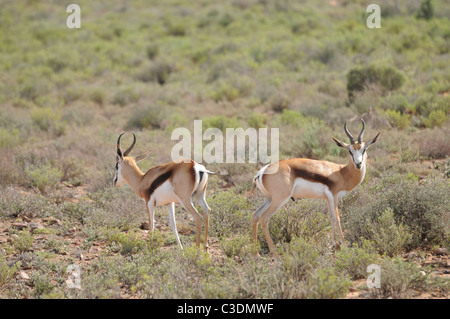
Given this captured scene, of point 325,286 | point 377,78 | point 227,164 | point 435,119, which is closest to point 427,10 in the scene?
point 377,78

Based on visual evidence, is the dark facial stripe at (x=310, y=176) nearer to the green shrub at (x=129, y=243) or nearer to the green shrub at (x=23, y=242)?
the green shrub at (x=129, y=243)

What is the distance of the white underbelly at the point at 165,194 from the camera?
737 cm

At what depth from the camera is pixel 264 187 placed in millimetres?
7168

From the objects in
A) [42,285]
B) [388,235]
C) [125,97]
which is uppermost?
[125,97]

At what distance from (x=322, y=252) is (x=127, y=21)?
1272 inches

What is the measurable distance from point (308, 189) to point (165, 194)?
2202 mm

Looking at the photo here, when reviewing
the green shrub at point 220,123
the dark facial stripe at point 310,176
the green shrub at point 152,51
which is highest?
the green shrub at point 152,51

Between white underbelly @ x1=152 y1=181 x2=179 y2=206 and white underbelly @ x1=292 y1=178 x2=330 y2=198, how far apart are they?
187 centimetres

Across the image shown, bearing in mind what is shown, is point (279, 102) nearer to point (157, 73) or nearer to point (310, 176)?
point (157, 73)

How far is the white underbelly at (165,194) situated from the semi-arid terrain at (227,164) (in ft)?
1.84

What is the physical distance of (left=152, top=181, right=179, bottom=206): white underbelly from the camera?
24.2 ft

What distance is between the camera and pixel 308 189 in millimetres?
7098

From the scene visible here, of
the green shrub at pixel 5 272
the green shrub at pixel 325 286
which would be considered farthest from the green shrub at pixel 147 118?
the green shrub at pixel 325 286
